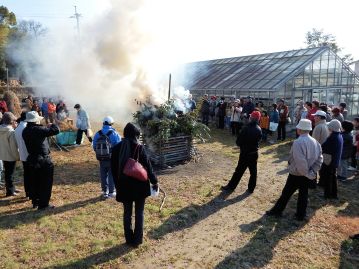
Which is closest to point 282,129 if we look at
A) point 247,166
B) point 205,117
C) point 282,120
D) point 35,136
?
point 282,120

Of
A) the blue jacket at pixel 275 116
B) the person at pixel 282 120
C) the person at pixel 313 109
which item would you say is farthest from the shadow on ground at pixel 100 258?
the person at pixel 282 120

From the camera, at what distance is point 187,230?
5.93m

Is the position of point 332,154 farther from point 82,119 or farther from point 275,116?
point 82,119

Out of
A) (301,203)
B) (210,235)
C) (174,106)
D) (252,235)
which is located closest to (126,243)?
(210,235)

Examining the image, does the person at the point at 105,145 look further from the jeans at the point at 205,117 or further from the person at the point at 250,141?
the jeans at the point at 205,117

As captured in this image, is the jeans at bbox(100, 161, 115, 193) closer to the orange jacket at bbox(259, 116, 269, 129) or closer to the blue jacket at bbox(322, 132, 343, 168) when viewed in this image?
the blue jacket at bbox(322, 132, 343, 168)

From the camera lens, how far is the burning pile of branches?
385 inches

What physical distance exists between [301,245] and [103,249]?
10.6ft

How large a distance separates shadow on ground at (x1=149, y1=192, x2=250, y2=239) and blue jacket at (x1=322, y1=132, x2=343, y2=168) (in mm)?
2045

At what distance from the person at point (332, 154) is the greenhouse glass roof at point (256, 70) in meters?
9.40

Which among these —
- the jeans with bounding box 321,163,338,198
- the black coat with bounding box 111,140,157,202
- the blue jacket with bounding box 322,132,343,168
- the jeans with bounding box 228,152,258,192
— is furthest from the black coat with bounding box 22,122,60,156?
the jeans with bounding box 321,163,338,198

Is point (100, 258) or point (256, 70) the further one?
point (256, 70)

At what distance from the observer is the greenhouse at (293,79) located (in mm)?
17219

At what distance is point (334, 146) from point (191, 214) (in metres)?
3.60
